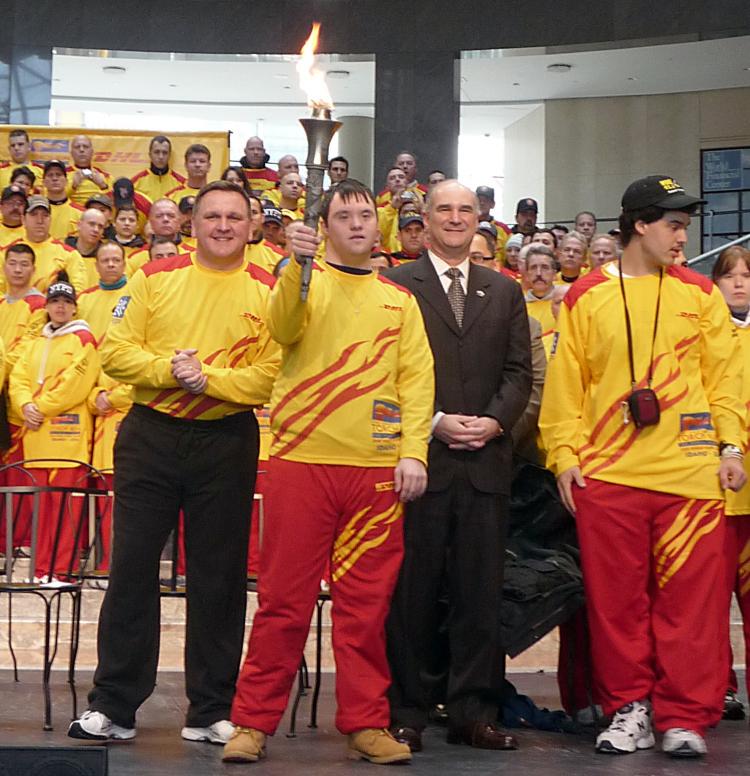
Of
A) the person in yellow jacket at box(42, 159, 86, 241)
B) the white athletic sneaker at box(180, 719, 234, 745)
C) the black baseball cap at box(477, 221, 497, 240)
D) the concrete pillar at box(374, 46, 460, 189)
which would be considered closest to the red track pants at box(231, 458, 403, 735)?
the white athletic sneaker at box(180, 719, 234, 745)

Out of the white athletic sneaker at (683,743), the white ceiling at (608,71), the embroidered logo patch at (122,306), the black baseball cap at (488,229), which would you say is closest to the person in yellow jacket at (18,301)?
the black baseball cap at (488,229)

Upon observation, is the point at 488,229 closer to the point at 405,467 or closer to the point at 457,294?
the point at 457,294

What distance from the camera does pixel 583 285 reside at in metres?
4.83

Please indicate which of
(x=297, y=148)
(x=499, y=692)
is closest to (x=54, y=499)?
(x=499, y=692)

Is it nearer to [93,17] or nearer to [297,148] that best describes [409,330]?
[93,17]

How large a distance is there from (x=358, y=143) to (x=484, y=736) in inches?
685

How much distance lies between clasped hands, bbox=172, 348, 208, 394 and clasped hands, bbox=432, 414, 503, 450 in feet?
2.71

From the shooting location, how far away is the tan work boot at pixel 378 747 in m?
4.32

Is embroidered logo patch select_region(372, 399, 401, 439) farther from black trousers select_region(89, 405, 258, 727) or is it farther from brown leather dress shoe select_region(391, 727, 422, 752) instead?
brown leather dress shoe select_region(391, 727, 422, 752)

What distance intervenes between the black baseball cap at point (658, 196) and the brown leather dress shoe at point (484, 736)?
6.15 ft

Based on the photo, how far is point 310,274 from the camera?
163 inches

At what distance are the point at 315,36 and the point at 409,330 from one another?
1.06 metres

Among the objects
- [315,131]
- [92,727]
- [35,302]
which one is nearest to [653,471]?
[315,131]

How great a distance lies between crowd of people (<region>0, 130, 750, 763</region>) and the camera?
4.42 m
